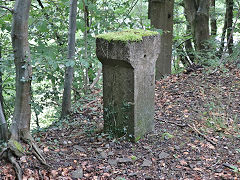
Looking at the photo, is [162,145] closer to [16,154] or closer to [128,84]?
[128,84]

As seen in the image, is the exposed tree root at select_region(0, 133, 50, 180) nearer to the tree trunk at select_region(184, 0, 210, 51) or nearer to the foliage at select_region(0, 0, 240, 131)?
the foliage at select_region(0, 0, 240, 131)

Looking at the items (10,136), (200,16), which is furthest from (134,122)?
(200,16)

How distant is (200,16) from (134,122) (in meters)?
5.25

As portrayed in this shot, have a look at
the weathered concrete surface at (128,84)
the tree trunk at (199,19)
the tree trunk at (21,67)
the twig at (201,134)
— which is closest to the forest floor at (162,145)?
the twig at (201,134)

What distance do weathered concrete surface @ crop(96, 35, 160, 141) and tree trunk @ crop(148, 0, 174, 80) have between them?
3195 mm

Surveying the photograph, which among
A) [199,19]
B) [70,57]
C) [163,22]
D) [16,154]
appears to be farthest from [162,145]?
[199,19]

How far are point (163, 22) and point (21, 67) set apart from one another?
4945 millimetres

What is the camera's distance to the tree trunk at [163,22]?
7516 mm

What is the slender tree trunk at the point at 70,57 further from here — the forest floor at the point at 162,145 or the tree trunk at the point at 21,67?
the tree trunk at the point at 21,67

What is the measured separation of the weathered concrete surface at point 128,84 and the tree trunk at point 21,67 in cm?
115

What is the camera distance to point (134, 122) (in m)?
4.45

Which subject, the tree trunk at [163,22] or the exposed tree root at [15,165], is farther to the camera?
the tree trunk at [163,22]

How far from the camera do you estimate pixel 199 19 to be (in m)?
8.41

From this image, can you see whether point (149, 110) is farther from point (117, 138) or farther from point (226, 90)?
point (226, 90)
